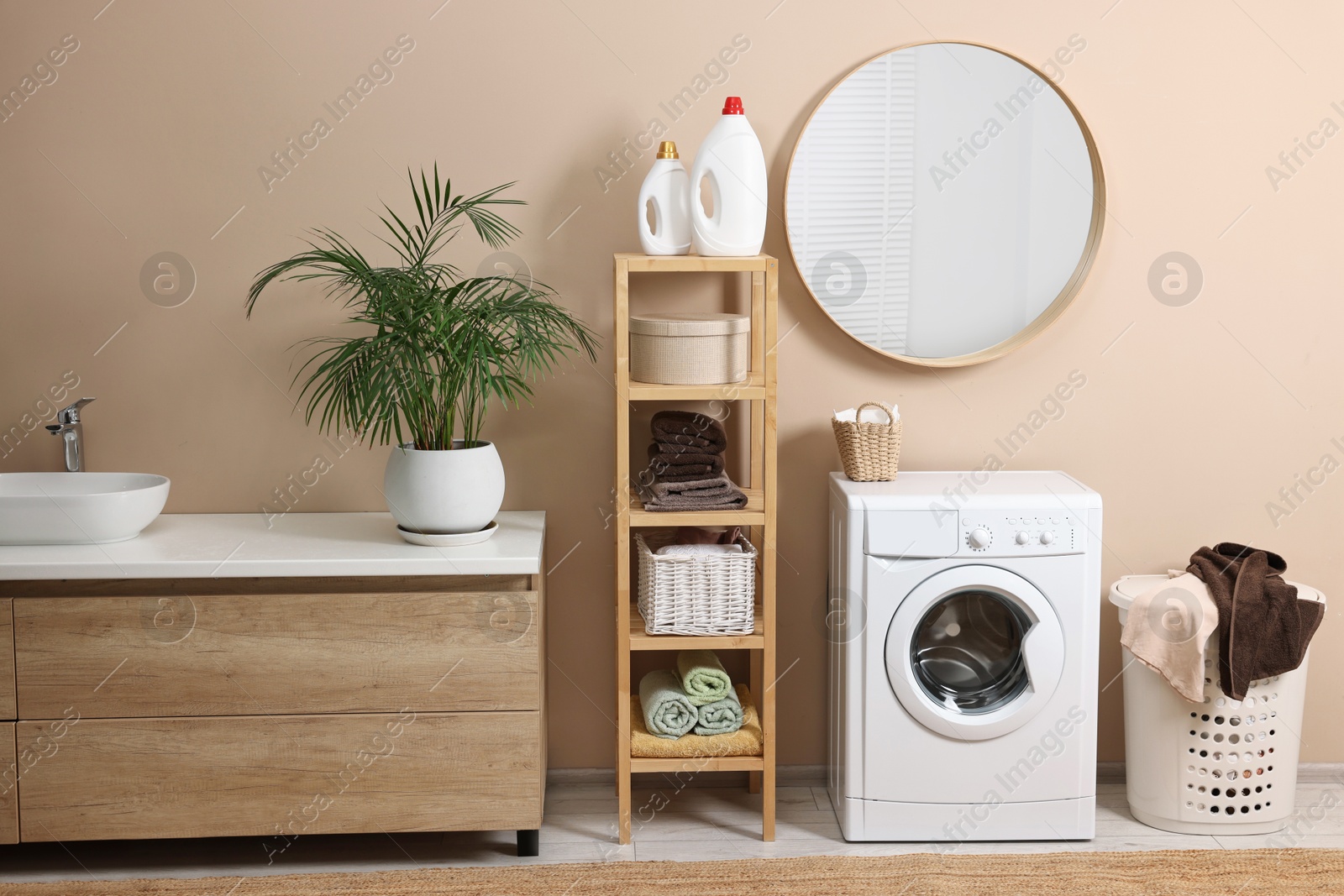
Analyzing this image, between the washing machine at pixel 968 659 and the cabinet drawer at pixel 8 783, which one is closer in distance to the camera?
the cabinet drawer at pixel 8 783

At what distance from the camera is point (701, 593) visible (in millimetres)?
2240

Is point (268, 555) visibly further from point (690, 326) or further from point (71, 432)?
point (690, 326)

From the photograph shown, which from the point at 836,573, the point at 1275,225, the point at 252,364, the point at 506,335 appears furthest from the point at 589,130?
the point at 1275,225

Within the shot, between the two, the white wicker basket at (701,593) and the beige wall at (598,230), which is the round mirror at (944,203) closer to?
the beige wall at (598,230)

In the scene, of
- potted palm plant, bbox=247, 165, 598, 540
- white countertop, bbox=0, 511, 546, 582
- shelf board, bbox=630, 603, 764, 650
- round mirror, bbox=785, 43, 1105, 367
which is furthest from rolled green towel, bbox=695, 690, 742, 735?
round mirror, bbox=785, 43, 1105, 367

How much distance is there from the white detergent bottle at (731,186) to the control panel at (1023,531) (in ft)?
2.48

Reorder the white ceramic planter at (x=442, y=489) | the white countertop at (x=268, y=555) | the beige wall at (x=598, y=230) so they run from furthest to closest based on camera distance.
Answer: the beige wall at (x=598, y=230) → the white ceramic planter at (x=442, y=489) → the white countertop at (x=268, y=555)

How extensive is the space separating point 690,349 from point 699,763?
2.92ft

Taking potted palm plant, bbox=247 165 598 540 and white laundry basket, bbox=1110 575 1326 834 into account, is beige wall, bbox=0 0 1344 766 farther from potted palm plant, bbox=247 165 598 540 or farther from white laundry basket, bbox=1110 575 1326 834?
white laundry basket, bbox=1110 575 1326 834

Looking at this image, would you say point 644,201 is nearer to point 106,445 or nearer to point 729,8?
point 729,8

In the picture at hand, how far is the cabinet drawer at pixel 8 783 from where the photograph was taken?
207 centimetres

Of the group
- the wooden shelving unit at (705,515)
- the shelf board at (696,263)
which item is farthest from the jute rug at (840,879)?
the shelf board at (696,263)

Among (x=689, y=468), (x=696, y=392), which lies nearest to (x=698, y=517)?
(x=689, y=468)

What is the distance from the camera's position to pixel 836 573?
2398mm
